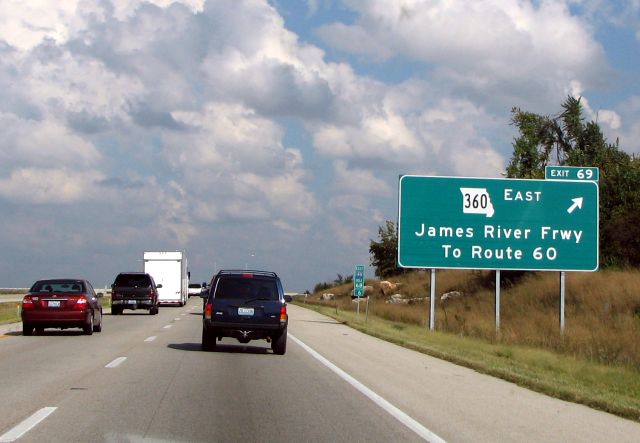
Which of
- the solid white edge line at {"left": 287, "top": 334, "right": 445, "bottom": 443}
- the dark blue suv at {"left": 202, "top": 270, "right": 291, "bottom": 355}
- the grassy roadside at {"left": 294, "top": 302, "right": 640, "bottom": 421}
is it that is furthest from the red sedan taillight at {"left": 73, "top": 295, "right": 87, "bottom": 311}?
the solid white edge line at {"left": 287, "top": 334, "right": 445, "bottom": 443}

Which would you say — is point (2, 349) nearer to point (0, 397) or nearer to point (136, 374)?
point (136, 374)

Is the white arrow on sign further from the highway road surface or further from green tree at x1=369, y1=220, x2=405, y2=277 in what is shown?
green tree at x1=369, y1=220, x2=405, y2=277

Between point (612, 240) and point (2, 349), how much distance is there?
36364 millimetres

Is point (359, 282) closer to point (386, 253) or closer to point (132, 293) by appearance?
point (132, 293)


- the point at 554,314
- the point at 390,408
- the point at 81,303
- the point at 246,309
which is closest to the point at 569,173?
the point at 554,314

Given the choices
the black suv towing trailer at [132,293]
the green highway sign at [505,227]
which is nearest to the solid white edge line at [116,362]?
the green highway sign at [505,227]

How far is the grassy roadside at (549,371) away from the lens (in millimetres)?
13500

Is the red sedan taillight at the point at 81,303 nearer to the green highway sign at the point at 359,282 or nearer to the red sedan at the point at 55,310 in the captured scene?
the red sedan at the point at 55,310

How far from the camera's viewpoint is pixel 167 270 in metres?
58.4

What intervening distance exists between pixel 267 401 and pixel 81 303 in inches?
590

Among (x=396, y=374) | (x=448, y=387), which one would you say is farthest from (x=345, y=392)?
(x=396, y=374)

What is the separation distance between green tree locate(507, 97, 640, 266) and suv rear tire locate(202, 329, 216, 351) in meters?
31.7

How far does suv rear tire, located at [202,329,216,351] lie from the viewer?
21.5 meters

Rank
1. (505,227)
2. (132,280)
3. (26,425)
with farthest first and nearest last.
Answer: (132,280), (505,227), (26,425)
